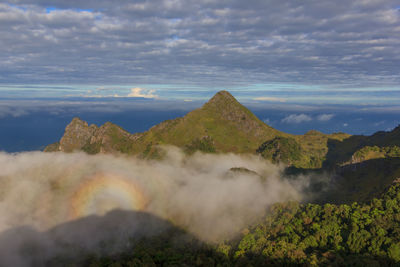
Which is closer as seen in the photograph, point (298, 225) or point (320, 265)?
point (320, 265)

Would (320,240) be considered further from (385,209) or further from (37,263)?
(37,263)

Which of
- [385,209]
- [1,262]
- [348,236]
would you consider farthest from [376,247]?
[1,262]

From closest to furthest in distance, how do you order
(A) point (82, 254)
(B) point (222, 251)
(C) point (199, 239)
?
(B) point (222, 251) → (A) point (82, 254) → (C) point (199, 239)

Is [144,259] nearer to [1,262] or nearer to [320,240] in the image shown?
[320,240]

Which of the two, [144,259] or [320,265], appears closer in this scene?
[320,265]

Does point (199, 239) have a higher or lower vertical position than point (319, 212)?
lower

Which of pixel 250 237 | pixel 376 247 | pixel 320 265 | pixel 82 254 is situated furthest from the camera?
pixel 82 254

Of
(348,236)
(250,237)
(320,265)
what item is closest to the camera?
(320,265)

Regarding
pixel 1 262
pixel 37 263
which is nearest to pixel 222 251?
pixel 37 263

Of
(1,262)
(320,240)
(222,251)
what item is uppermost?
(320,240)
